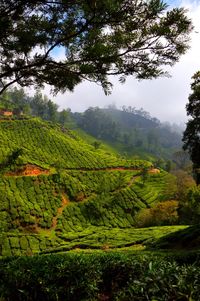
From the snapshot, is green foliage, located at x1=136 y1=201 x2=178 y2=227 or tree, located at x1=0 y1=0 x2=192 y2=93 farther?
green foliage, located at x1=136 y1=201 x2=178 y2=227

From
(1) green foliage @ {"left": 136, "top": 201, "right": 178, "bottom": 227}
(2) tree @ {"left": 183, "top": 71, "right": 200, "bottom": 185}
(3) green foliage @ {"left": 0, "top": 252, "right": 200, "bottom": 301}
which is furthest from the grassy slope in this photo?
(3) green foliage @ {"left": 0, "top": 252, "right": 200, "bottom": 301}

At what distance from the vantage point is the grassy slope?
41000 millimetres

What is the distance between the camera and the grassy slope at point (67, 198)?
135ft

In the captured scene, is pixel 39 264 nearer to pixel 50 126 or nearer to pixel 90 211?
pixel 90 211

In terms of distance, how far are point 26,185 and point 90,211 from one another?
1251 centimetres

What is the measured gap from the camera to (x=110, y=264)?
910cm

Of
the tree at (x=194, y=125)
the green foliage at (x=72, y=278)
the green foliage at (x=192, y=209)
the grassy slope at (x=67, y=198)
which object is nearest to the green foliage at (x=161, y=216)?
the green foliage at (x=192, y=209)

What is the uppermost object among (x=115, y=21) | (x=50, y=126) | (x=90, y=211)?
(x=50, y=126)

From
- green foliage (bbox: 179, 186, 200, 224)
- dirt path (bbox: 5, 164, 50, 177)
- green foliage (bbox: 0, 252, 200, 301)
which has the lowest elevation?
green foliage (bbox: 179, 186, 200, 224)

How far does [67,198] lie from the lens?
6150 centimetres

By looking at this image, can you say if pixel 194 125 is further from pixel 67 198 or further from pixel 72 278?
pixel 67 198

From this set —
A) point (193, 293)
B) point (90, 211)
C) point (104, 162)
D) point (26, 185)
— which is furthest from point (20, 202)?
point (193, 293)

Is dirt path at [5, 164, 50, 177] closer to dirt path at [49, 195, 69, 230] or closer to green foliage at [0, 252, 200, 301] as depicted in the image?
dirt path at [49, 195, 69, 230]

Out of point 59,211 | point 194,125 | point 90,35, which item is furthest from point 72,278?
point 59,211
